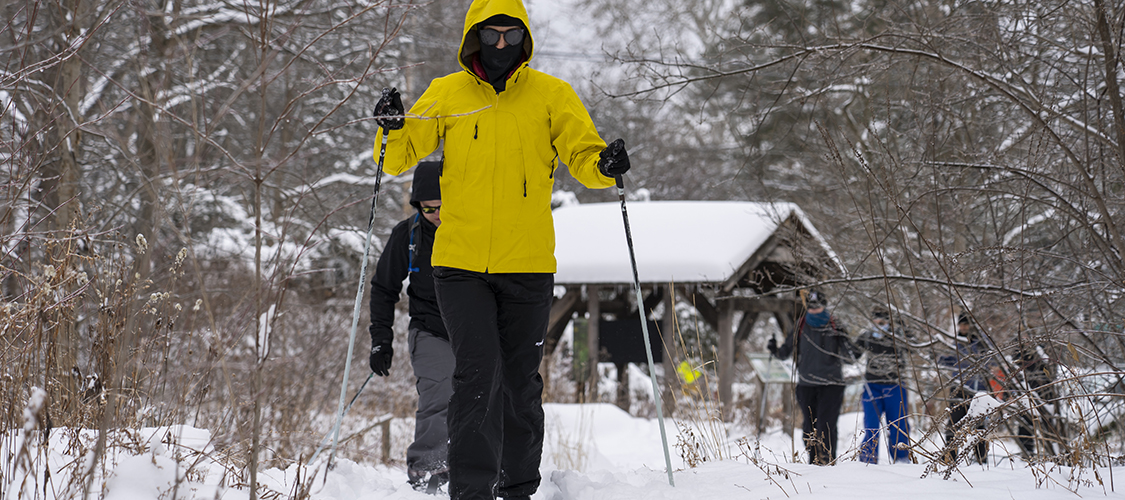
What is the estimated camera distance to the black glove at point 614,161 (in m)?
2.72

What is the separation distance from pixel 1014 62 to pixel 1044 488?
7.01 feet

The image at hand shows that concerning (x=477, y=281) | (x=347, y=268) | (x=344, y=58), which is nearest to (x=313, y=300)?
(x=347, y=268)

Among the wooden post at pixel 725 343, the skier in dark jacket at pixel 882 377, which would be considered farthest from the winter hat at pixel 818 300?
the wooden post at pixel 725 343

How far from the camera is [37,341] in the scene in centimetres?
229

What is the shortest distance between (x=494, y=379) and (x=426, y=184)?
1.28m

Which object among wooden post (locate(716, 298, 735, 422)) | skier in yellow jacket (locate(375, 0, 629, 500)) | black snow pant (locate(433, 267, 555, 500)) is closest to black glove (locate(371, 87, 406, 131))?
skier in yellow jacket (locate(375, 0, 629, 500))

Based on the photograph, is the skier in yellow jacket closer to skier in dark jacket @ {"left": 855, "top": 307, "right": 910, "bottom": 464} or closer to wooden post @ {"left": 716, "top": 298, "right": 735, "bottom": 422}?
skier in dark jacket @ {"left": 855, "top": 307, "right": 910, "bottom": 464}

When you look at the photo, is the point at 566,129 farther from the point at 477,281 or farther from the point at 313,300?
the point at 313,300

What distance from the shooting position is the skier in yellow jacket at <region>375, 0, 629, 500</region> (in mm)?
2666

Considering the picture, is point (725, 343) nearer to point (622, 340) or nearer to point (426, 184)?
point (622, 340)

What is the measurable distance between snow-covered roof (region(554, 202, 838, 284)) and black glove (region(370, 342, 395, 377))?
237 inches

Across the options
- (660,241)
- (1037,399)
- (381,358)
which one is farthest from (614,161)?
(660,241)

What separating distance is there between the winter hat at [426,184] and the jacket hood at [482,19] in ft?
2.54

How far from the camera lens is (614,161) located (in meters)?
2.72
